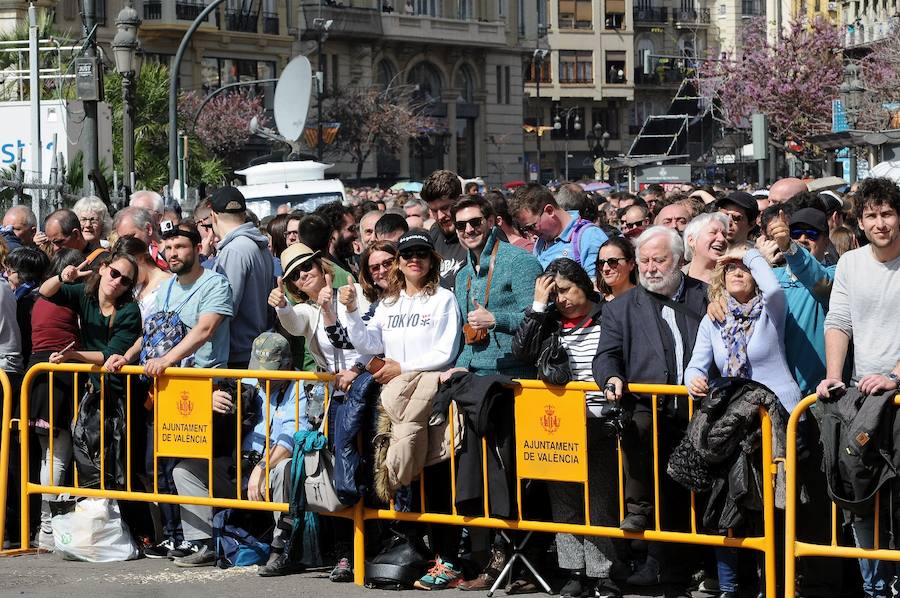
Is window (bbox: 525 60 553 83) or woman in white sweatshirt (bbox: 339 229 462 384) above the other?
window (bbox: 525 60 553 83)

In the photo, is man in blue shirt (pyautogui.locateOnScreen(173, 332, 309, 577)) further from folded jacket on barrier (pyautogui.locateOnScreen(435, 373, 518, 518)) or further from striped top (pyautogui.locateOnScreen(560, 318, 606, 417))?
striped top (pyautogui.locateOnScreen(560, 318, 606, 417))

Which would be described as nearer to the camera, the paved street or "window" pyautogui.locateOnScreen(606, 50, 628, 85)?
the paved street

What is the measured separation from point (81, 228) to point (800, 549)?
5.98 m

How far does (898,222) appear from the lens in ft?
22.3

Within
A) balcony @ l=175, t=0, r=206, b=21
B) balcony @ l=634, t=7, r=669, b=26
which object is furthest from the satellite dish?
balcony @ l=634, t=7, r=669, b=26

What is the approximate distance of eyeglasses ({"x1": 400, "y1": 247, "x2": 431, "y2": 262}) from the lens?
25.5 ft

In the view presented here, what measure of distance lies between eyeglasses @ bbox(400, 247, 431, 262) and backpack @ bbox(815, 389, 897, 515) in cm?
219

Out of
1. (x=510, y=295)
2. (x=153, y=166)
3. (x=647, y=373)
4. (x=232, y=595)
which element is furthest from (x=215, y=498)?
Answer: (x=153, y=166)

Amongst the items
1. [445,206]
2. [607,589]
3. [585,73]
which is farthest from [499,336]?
[585,73]

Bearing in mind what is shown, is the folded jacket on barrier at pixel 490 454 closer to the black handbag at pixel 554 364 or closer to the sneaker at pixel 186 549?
the black handbag at pixel 554 364

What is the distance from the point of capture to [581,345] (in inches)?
299

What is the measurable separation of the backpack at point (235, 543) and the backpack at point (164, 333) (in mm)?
909

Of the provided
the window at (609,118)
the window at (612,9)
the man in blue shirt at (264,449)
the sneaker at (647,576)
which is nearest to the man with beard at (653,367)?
the sneaker at (647,576)

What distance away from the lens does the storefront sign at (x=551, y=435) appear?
7418 mm
